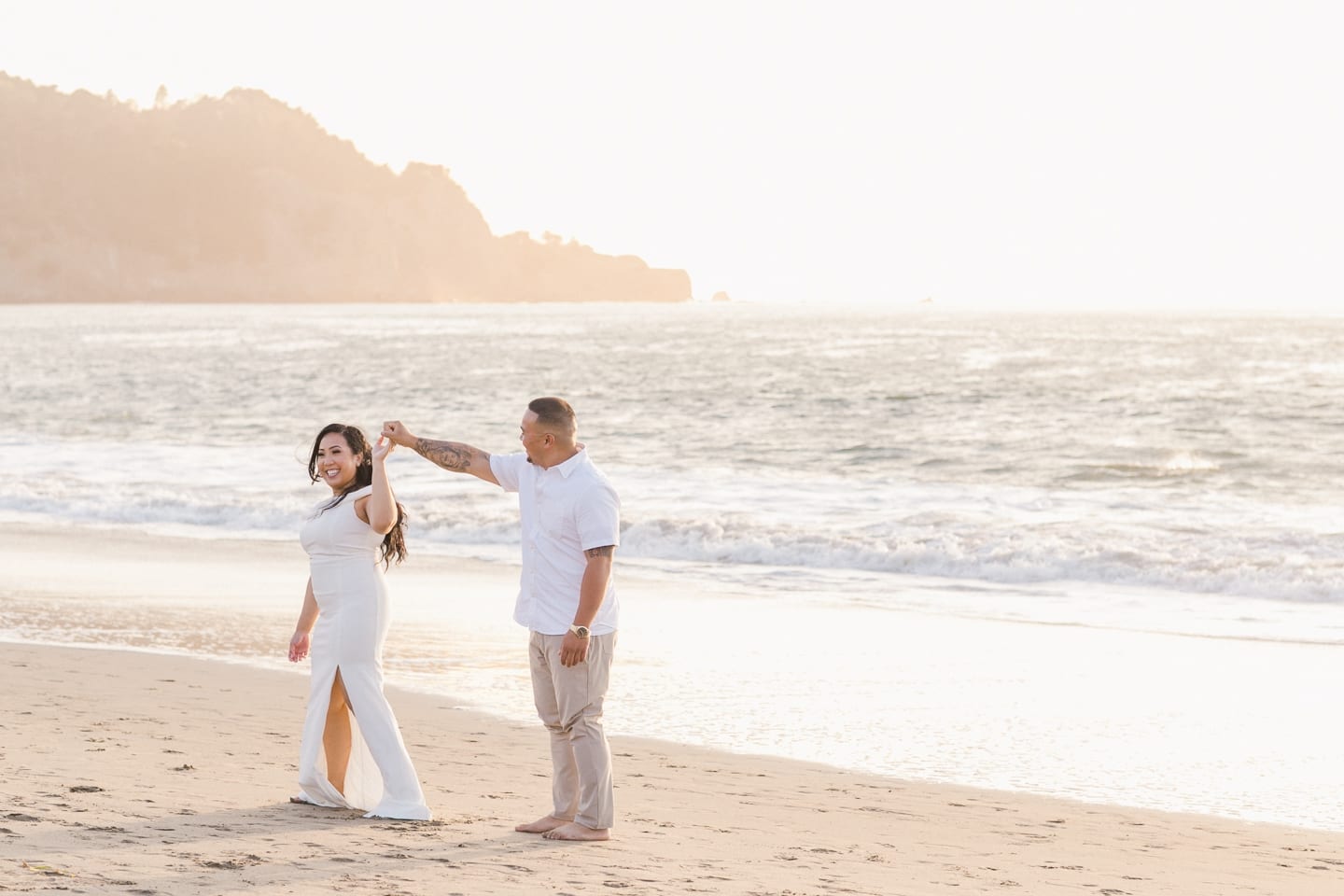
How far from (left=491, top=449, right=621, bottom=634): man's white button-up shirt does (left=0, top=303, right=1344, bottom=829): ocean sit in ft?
8.48

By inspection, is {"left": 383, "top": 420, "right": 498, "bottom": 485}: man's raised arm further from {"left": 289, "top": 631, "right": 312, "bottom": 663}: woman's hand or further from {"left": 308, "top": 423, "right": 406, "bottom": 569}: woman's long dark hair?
{"left": 289, "top": 631, "right": 312, "bottom": 663}: woman's hand

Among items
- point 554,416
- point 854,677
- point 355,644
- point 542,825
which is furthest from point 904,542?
point 554,416

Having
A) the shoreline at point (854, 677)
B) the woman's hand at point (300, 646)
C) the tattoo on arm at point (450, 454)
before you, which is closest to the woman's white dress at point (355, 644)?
the woman's hand at point (300, 646)

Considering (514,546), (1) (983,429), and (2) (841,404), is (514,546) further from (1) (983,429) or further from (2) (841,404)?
(2) (841,404)

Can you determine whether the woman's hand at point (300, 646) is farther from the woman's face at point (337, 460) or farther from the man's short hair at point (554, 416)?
the man's short hair at point (554, 416)

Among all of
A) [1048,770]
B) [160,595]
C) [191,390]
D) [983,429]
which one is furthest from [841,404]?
[1048,770]

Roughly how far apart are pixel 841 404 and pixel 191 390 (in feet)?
67.5

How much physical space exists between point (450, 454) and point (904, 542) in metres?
11.6

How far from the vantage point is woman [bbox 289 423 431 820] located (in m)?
5.87

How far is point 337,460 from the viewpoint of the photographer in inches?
233

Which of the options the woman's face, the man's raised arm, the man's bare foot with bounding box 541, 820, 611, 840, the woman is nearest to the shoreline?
the man's bare foot with bounding box 541, 820, 611, 840

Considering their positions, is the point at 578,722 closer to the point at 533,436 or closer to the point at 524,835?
the point at 524,835

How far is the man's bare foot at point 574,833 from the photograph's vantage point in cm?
571

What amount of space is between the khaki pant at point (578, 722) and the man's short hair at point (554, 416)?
0.78 metres
